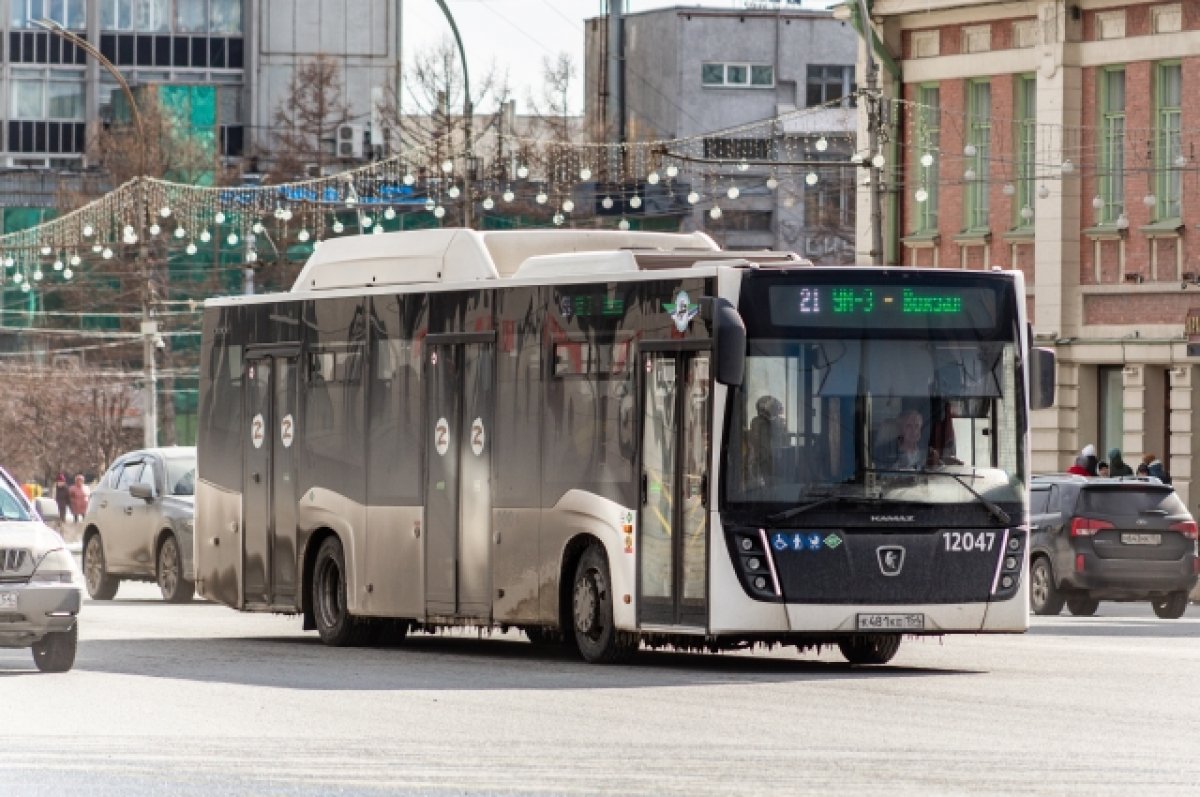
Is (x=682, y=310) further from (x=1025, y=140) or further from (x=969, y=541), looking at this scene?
(x=1025, y=140)

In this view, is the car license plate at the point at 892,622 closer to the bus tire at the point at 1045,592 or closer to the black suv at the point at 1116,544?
the black suv at the point at 1116,544

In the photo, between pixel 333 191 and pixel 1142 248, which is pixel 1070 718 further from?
pixel 333 191

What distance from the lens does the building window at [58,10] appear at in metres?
106

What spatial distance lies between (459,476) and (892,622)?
407 centimetres

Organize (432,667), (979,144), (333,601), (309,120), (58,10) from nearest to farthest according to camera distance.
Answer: (432,667)
(333,601)
(979,144)
(309,120)
(58,10)

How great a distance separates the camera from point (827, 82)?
100 metres

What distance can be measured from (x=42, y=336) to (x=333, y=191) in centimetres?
2165

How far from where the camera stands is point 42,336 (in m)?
90.1

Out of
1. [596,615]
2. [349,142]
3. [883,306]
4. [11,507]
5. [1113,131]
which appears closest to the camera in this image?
[883,306]

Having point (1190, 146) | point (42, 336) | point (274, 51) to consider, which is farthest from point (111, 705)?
point (274, 51)

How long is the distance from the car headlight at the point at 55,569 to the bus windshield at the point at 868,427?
4367 millimetres

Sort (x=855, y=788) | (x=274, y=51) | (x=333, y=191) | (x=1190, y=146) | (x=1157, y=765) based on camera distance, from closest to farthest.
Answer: (x=855, y=788) < (x=1157, y=765) < (x=1190, y=146) < (x=333, y=191) < (x=274, y=51)

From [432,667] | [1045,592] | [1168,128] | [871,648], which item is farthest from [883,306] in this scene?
[1168,128]

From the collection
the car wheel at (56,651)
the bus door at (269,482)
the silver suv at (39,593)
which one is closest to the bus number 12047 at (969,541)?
the silver suv at (39,593)
